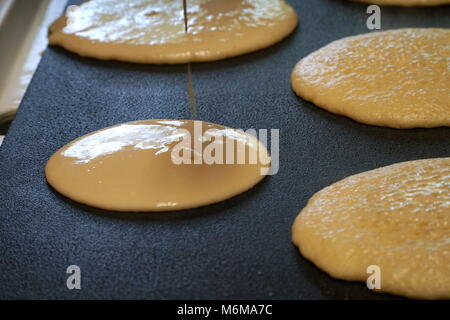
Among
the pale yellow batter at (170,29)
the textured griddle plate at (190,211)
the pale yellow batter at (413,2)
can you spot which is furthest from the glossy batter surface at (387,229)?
the pale yellow batter at (413,2)

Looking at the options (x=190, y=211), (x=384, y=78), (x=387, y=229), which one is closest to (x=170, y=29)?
(x=384, y=78)

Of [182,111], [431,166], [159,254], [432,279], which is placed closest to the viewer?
[432,279]

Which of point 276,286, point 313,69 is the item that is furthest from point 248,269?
point 313,69

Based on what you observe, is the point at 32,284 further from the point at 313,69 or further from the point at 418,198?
the point at 313,69

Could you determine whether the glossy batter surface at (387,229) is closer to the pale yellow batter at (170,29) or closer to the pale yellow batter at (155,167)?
the pale yellow batter at (155,167)

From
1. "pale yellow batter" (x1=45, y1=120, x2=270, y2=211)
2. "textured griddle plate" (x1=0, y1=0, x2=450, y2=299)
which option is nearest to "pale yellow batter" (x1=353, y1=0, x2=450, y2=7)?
"textured griddle plate" (x1=0, y1=0, x2=450, y2=299)
